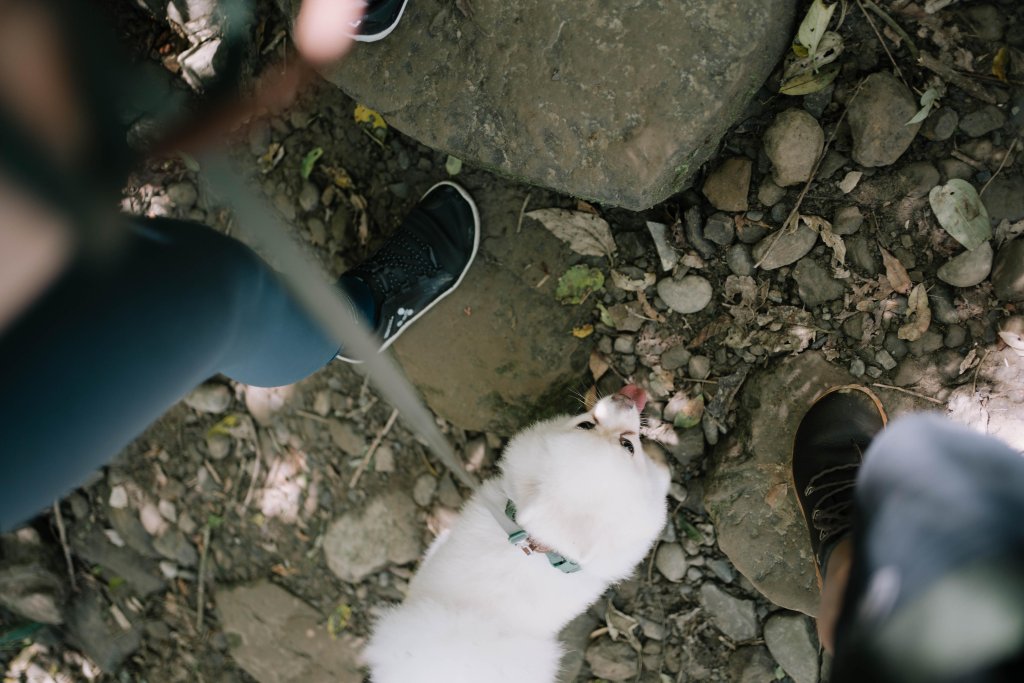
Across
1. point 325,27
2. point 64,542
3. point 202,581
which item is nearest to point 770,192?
point 325,27

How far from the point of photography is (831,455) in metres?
2.06

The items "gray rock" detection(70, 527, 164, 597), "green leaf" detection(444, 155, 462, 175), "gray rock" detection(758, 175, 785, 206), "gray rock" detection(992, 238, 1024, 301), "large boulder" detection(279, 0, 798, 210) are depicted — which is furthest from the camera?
"gray rock" detection(70, 527, 164, 597)

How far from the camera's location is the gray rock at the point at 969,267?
6.51ft

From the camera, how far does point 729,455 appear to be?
2326mm

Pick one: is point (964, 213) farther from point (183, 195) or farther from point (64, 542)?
point (64, 542)

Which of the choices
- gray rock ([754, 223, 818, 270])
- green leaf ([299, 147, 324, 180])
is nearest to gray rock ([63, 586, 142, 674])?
green leaf ([299, 147, 324, 180])

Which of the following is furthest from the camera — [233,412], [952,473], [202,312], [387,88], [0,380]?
[233,412]

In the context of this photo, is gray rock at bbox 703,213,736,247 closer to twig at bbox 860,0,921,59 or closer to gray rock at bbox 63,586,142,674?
twig at bbox 860,0,921,59

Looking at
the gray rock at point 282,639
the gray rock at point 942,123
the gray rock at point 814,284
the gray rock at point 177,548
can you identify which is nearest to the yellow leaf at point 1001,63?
the gray rock at point 942,123

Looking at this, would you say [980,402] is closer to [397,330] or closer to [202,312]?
[397,330]

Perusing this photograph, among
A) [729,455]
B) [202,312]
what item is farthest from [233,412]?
[729,455]

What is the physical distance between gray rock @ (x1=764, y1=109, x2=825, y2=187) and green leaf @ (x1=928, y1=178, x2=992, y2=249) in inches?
15.6

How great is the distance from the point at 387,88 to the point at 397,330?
2.91ft

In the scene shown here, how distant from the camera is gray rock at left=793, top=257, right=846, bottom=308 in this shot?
2.16 m
